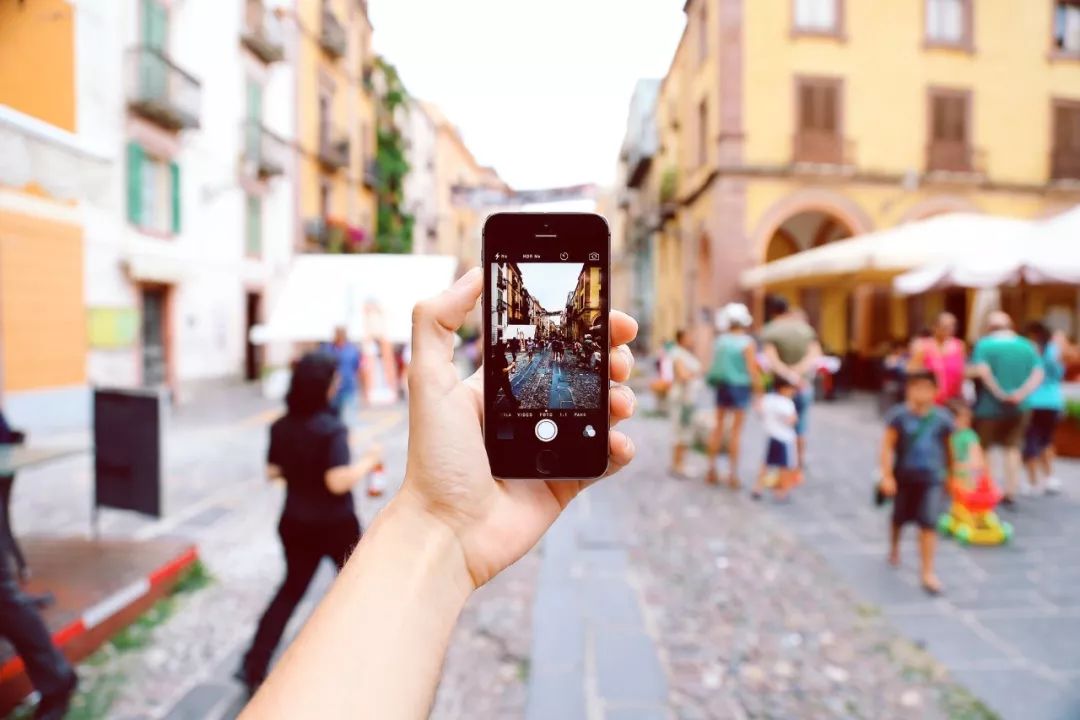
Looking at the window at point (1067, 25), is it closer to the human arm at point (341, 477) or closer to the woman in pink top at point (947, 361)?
the woman in pink top at point (947, 361)

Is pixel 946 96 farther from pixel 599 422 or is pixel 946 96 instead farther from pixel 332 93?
pixel 599 422

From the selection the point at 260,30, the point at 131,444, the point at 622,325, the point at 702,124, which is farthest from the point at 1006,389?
the point at 260,30

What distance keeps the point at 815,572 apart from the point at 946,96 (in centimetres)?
1518

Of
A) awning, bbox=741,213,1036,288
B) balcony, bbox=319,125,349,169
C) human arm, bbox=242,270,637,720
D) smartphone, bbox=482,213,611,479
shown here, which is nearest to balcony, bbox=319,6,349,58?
balcony, bbox=319,125,349,169

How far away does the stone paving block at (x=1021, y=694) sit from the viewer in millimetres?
2582

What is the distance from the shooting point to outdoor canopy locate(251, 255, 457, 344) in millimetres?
1826

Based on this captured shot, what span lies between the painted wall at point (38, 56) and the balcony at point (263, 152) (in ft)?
17.3

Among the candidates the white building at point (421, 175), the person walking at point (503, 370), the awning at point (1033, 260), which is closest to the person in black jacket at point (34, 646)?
the white building at point (421, 175)

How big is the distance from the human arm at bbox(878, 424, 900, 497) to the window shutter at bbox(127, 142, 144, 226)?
380 inches

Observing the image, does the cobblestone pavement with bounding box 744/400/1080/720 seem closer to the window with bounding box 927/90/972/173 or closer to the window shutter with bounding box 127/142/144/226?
the window shutter with bounding box 127/142/144/226

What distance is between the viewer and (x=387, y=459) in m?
7.09

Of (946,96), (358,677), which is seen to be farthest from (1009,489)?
(946,96)

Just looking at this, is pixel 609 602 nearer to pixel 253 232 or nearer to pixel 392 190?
pixel 392 190

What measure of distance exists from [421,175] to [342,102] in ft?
3.12
